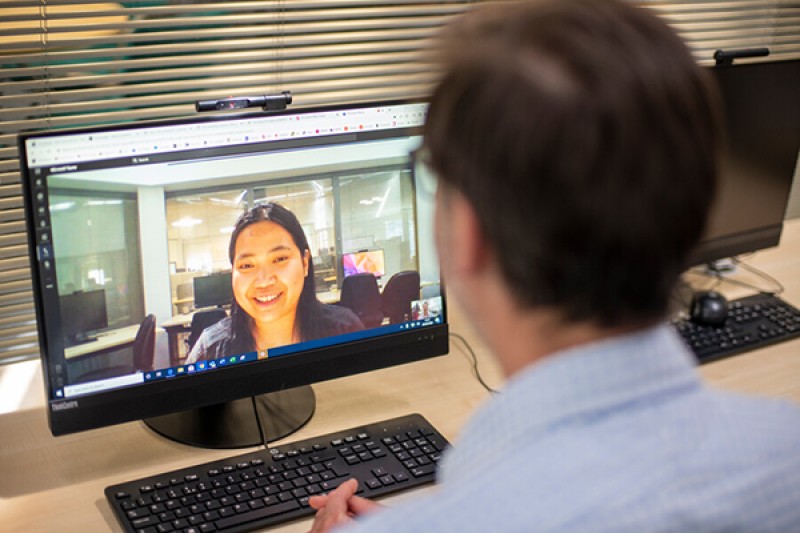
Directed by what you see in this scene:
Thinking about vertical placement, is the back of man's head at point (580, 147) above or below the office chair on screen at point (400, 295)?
above

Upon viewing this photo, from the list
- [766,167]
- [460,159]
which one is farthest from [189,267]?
[766,167]

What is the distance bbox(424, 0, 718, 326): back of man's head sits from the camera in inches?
24.2

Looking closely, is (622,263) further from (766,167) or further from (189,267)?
(766,167)

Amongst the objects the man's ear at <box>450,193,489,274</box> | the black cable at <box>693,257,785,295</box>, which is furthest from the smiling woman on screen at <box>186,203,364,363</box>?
the black cable at <box>693,257,785,295</box>

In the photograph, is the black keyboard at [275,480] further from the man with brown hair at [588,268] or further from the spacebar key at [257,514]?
Answer: the man with brown hair at [588,268]

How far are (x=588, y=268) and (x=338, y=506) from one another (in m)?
0.61

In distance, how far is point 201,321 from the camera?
50.3 inches

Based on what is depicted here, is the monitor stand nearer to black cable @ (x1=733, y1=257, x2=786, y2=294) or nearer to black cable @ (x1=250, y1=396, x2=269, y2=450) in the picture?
black cable @ (x1=250, y1=396, x2=269, y2=450)

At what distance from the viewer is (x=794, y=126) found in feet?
5.98

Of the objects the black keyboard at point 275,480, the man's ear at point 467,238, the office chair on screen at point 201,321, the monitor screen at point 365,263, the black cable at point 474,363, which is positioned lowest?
the black keyboard at point 275,480

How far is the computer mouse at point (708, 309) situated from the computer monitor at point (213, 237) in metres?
0.56

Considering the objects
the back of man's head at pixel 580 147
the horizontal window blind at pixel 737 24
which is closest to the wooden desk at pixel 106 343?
the back of man's head at pixel 580 147

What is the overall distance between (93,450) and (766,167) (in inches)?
52.1

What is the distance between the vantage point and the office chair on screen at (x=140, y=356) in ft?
4.08
